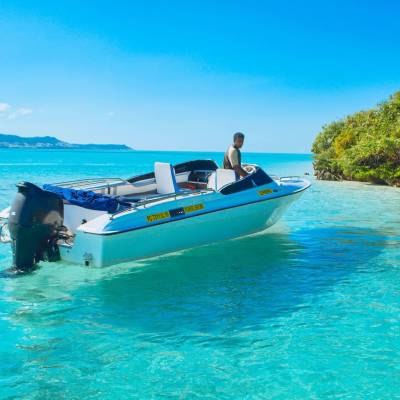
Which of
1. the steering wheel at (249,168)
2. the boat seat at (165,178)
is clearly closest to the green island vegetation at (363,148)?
the steering wheel at (249,168)

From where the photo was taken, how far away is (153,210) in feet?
28.5

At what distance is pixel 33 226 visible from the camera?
25.9 ft

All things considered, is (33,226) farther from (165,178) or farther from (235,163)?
(235,163)

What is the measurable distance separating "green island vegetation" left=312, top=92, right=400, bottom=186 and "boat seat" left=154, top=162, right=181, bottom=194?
60.0 feet

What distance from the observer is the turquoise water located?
498 centimetres

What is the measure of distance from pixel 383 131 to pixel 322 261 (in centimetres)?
2102

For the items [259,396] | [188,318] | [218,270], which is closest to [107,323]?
[188,318]

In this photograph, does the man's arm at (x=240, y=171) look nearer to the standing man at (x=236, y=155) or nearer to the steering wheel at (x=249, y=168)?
the standing man at (x=236, y=155)

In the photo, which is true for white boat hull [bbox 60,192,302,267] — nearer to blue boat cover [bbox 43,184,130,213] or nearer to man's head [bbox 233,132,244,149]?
blue boat cover [bbox 43,184,130,213]

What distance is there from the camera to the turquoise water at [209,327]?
498cm

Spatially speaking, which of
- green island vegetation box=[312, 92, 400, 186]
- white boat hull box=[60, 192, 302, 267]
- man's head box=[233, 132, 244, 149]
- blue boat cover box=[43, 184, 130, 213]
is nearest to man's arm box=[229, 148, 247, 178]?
man's head box=[233, 132, 244, 149]

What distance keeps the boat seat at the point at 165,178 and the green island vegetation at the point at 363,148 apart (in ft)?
60.0

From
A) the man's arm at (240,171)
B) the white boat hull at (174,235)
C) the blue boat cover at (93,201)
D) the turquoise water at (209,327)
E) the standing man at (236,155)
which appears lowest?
the turquoise water at (209,327)

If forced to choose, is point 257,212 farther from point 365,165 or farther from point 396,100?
point 396,100
